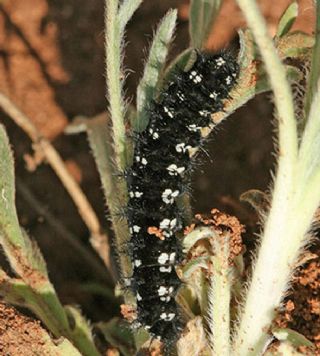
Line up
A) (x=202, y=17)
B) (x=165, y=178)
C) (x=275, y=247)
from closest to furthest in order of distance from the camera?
1. (x=275, y=247)
2. (x=165, y=178)
3. (x=202, y=17)

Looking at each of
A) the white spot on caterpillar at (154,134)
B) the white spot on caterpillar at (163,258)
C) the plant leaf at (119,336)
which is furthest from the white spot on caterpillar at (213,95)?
the plant leaf at (119,336)

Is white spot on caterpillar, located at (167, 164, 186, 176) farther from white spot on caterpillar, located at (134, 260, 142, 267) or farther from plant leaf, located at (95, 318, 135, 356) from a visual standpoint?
plant leaf, located at (95, 318, 135, 356)

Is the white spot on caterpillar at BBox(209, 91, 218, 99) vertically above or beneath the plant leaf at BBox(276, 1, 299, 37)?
beneath

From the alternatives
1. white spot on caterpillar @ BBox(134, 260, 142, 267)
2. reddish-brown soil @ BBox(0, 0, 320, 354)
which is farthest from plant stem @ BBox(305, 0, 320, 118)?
reddish-brown soil @ BBox(0, 0, 320, 354)

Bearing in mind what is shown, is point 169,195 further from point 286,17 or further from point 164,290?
point 286,17

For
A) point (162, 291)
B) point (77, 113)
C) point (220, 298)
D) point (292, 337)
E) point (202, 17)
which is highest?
point (77, 113)

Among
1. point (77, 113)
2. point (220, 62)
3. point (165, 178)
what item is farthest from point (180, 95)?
point (77, 113)
